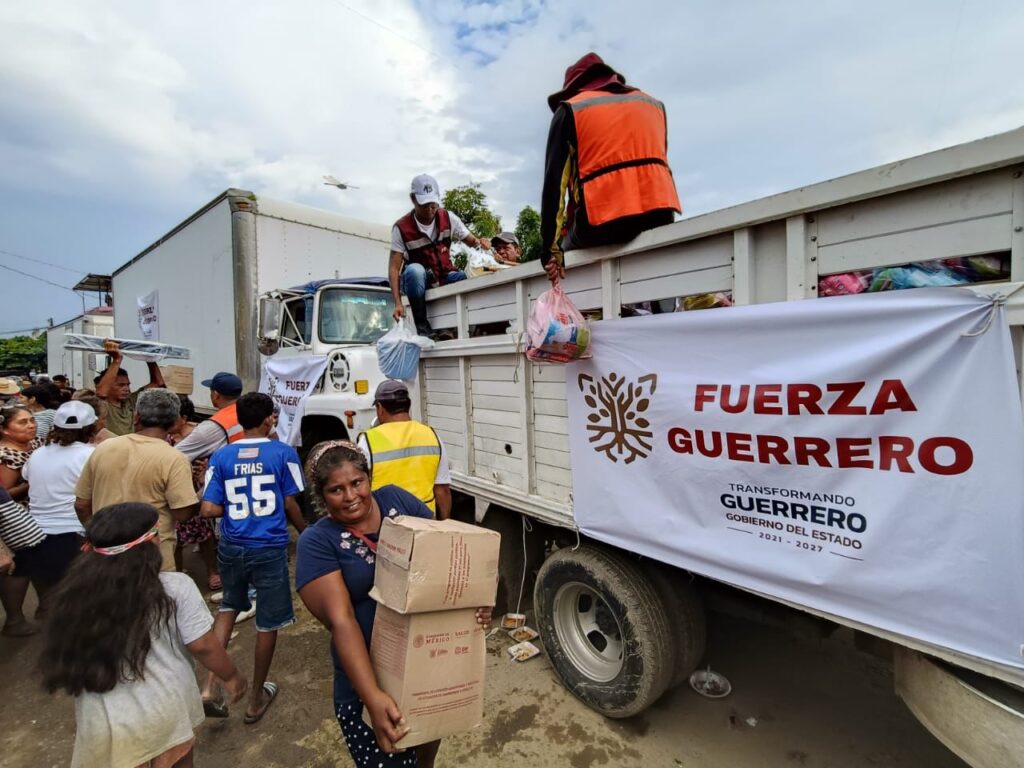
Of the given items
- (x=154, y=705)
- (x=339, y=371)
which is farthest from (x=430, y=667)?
(x=339, y=371)

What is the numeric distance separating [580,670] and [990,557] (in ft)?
6.46

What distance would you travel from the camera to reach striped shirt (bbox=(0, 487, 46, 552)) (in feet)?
10.4

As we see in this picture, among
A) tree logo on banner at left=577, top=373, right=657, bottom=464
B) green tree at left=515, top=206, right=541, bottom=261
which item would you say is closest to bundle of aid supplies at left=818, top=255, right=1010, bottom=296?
tree logo on banner at left=577, top=373, right=657, bottom=464

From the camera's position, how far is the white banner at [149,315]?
9117 millimetres

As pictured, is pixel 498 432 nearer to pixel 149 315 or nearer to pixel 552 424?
pixel 552 424

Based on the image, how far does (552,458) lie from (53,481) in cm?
337

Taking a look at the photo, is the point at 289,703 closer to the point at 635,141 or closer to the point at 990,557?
the point at 990,557

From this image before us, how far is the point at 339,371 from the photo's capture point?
181 inches

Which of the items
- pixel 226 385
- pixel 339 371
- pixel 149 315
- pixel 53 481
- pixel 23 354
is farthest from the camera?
pixel 23 354

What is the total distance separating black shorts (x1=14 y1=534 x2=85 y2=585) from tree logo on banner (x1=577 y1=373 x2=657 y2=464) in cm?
366

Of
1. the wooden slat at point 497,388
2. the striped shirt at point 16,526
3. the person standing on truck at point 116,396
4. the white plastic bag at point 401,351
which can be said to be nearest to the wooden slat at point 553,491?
the wooden slat at point 497,388

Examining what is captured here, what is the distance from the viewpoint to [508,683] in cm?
294

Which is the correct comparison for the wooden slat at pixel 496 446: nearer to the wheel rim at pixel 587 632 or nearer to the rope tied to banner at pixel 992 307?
the wheel rim at pixel 587 632

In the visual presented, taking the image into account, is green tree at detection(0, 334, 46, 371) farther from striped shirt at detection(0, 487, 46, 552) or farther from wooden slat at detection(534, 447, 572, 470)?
wooden slat at detection(534, 447, 572, 470)
